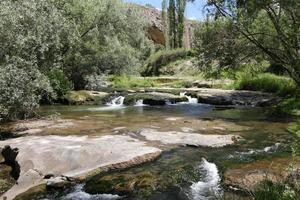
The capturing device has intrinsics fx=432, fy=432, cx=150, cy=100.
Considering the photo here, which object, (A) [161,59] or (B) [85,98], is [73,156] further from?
(A) [161,59]

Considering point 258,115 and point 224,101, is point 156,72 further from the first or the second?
point 258,115

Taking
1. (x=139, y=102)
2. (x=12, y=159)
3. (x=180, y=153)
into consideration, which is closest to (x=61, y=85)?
(x=139, y=102)

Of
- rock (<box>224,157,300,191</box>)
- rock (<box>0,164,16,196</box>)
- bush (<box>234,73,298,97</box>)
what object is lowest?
rock (<box>0,164,16,196</box>)

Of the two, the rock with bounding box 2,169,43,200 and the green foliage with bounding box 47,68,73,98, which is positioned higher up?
the green foliage with bounding box 47,68,73,98

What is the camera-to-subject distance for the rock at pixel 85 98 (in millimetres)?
26205

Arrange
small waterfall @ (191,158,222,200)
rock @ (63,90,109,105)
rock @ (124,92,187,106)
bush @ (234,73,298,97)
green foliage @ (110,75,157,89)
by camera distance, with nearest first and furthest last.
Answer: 1. small waterfall @ (191,158,222,200)
2. bush @ (234,73,298,97)
3. rock @ (124,92,187,106)
4. rock @ (63,90,109,105)
5. green foliage @ (110,75,157,89)

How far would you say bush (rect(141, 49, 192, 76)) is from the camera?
47.5 m

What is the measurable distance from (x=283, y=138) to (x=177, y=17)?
Result: 4503 centimetres

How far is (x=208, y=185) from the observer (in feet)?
31.9

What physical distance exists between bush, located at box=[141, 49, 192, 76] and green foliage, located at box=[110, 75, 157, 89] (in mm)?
7864

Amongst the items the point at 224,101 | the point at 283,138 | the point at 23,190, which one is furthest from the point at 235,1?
the point at 224,101

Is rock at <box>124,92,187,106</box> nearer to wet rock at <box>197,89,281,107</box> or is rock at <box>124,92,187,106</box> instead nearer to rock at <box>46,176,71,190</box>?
wet rock at <box>197,89,281,107</box>

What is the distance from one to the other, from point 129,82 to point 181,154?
27.6 metres

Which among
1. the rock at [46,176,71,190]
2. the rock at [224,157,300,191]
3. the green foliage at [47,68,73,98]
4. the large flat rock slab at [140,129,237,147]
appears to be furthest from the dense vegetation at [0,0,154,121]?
the rock at [224,157,300,191]
